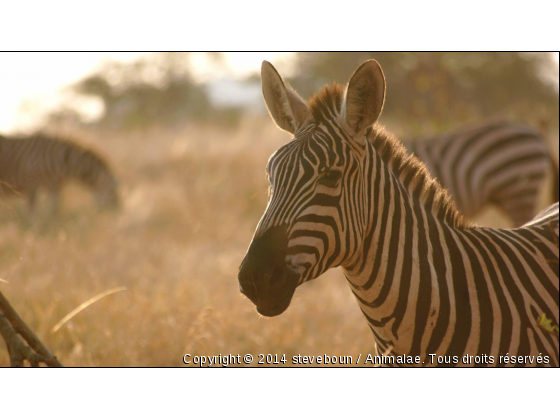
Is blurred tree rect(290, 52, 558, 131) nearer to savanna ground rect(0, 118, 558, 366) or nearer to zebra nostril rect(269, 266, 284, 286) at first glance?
savanna ground rect(0, 118, 558, 366)

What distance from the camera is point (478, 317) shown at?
239 cm

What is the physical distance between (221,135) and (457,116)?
Result: 18.8 ft

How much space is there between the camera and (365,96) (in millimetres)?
2268

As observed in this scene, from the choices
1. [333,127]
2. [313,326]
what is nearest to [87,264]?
[313,326]

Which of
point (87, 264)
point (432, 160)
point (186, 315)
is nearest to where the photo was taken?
point (186, 315)

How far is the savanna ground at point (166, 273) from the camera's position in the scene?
418cm

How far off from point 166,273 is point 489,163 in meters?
4.62

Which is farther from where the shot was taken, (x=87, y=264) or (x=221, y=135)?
(x=221, y=135)

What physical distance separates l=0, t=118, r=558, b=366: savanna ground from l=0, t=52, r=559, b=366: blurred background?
0.07ft

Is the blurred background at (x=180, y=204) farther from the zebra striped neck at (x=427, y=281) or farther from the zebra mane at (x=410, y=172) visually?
the zebra mane at (x=410, y=172)

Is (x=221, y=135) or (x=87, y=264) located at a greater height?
(x=221, y=135)

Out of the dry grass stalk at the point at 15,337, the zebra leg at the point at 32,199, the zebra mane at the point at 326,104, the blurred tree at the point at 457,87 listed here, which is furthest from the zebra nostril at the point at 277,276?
the zebra leg at the point at 32,199

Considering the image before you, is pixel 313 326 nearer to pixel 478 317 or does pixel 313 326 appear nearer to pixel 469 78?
pixel 478 317

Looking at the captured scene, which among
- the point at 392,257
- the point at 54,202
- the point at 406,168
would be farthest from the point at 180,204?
A: the point at 392,257
